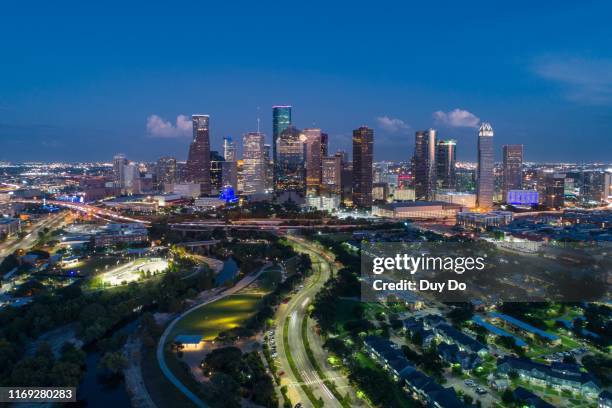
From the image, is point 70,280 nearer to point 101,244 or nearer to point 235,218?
point 101,244

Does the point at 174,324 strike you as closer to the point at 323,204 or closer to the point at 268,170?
the point at 323,204

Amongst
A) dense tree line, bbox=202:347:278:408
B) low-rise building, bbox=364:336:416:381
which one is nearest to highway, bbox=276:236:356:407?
dense tree line, bbox=202:347:278:408

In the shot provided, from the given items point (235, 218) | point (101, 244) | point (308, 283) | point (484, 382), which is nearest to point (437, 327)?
point (484, 382)

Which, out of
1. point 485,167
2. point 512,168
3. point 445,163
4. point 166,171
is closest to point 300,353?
point 485,167

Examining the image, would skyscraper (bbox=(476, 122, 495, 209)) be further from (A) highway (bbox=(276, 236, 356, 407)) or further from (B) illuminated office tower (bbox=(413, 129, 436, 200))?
(A) highway (bbox=(276, 236, 356, 407))

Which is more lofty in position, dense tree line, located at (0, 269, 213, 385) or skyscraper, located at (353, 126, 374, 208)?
skyscraper, located at (353, 126, 374, 208)

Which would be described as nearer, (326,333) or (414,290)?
(326,333)
